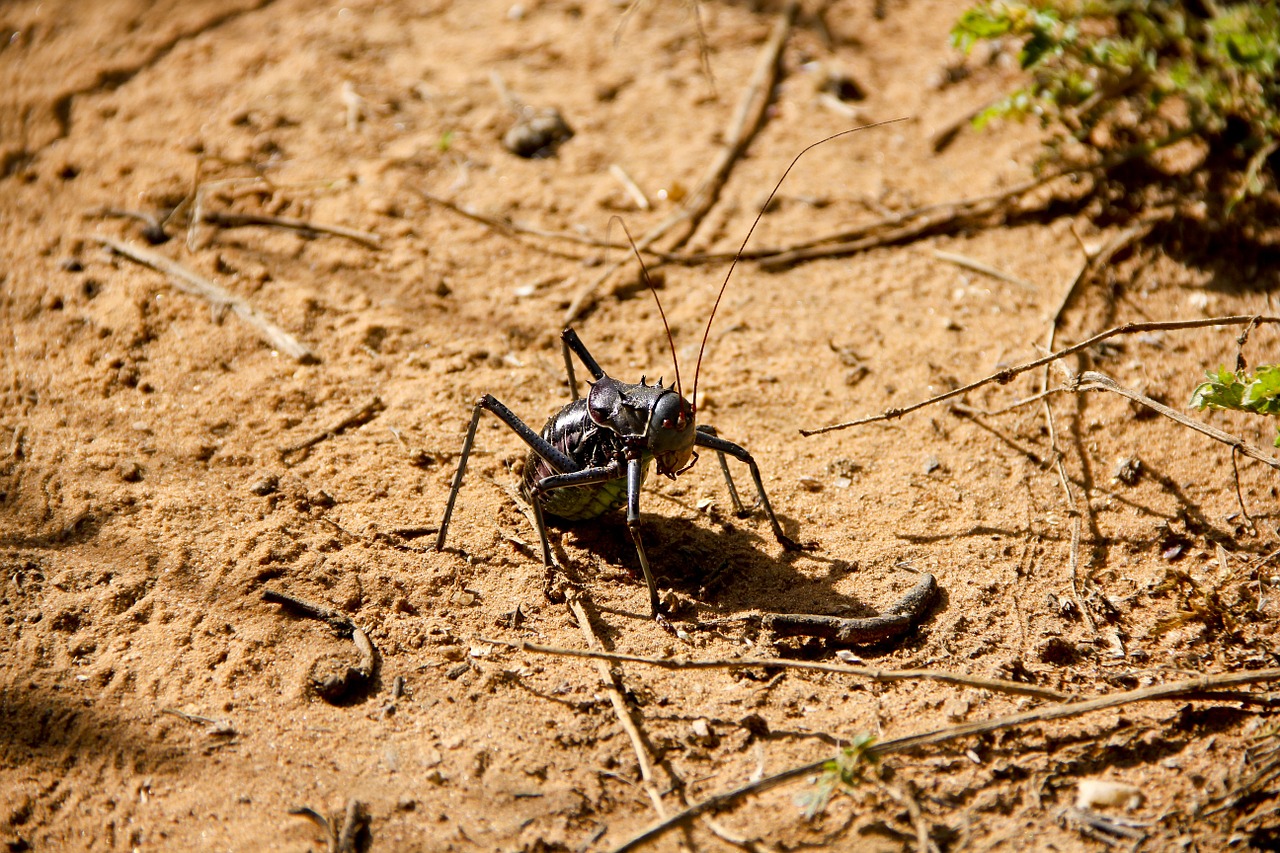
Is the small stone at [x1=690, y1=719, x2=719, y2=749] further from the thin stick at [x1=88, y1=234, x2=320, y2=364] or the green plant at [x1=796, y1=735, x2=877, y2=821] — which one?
the thin stick at [x1=88, y1=234, x2=320, y2=364]

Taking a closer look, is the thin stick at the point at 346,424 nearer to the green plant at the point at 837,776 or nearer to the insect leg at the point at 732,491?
the insect leg at the point at 732,491

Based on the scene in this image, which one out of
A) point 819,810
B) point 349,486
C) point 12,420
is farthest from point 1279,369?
point 12,420

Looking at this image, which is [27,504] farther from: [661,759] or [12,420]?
[661,759]

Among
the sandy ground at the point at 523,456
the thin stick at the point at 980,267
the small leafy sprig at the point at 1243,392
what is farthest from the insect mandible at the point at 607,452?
the thin stick at the point at 980,267

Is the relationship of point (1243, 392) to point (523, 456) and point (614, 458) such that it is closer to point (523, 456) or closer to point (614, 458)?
point (614, 458)

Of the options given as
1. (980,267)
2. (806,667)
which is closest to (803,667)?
(806,667)

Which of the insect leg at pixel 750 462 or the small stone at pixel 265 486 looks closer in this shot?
the insect leg at pixel 750 462

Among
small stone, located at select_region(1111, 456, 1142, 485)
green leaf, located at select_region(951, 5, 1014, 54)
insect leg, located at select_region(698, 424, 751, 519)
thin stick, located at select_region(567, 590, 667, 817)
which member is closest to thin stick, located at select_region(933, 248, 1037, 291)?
Result: green leaf, located at select_region(951, 5, 1014, 54)
